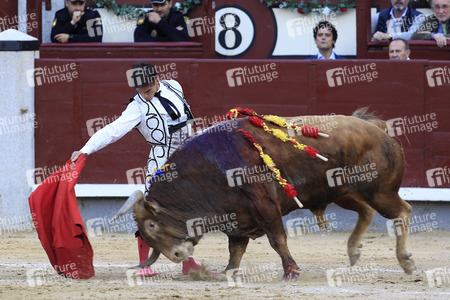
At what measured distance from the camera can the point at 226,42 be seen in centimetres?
1030

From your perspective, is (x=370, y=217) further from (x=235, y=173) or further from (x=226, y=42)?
(x=226, y=42)

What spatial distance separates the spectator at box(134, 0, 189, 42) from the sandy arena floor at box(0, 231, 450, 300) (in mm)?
2112

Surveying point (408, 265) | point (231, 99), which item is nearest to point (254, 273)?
point (408, 265)

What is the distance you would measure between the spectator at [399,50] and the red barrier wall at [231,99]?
0.18 metres

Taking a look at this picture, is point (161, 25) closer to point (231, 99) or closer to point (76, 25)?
point (76, 25)

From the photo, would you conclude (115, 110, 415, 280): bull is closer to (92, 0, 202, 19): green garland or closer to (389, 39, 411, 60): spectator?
(389, 39, 411, 60): spectator

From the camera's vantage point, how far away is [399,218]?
21.7ft

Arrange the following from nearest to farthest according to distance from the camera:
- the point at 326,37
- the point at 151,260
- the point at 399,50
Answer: the point at 151,260 < the point at 399,50 < the point at 326,37

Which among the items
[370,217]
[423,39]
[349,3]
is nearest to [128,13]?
[349,3]

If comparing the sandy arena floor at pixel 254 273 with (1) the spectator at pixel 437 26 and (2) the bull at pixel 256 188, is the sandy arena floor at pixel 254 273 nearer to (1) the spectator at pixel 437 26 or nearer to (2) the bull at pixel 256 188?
(2) the bull at pixel 256 188

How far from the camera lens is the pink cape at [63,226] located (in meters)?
6.46

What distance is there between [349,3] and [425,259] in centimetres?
358

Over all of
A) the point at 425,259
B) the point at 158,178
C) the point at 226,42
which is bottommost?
the point at 425,259

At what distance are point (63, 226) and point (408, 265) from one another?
234 cm
